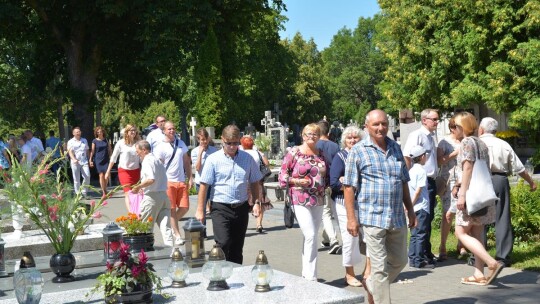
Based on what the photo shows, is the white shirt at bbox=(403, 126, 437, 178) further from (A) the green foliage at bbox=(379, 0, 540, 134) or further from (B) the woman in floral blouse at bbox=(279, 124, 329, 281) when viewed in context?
(A) the green foliage at bbox=(379, 0, 540, 134)

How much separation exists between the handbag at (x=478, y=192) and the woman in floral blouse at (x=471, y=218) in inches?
2.1

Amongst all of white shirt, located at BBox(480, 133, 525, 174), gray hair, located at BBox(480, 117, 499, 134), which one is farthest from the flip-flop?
gray hair, located at BBox(480, 117, 499, 134)

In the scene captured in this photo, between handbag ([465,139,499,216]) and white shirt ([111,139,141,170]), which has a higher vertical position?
white shirt ([111,139,141,170])

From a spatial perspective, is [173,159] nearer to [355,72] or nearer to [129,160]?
[129,160]

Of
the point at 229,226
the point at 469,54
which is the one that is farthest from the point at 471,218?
the point at 469,54

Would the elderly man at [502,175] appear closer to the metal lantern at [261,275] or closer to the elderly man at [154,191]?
the metal lantern at [261,275]

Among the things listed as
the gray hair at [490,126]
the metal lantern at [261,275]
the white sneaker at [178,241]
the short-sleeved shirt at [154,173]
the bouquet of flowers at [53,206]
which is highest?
the gray hair at [490,126]

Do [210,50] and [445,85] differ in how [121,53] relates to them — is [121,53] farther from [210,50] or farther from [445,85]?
[445,85]

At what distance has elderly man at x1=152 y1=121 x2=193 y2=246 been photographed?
12.4 meters

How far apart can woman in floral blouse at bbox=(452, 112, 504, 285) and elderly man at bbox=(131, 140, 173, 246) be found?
4.22 metres

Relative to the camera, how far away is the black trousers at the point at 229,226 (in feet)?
28.4

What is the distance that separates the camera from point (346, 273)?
30.4 feet

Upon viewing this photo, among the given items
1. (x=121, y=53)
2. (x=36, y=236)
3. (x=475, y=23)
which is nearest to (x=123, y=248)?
(x=36, y=236)

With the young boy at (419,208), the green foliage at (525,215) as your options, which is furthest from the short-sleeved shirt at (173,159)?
the green foliage at (525,215)
